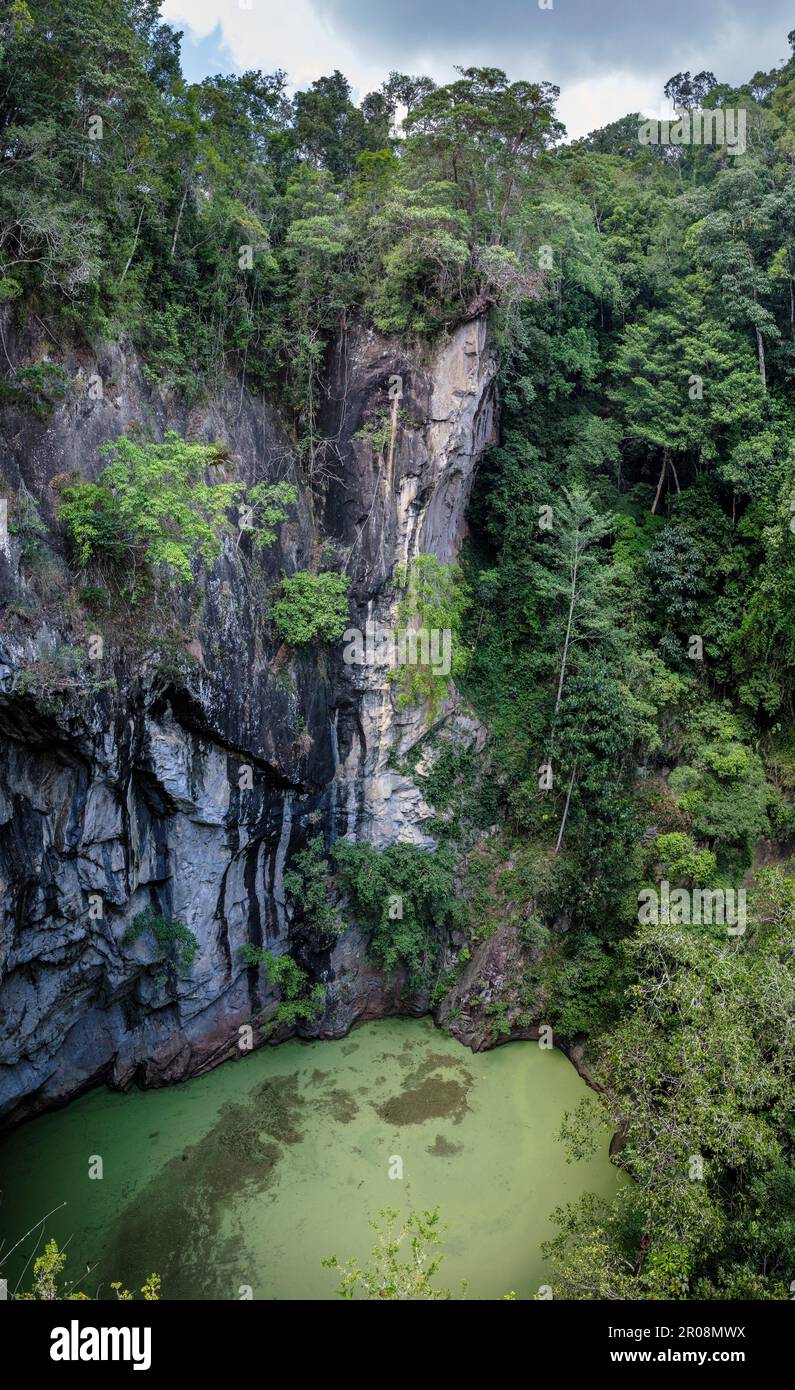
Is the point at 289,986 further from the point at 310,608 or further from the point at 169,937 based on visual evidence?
the point at 310,608

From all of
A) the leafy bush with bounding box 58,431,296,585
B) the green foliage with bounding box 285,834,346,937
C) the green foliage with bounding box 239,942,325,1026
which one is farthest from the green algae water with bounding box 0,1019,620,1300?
the leafy bush with bounding box 58,431,296,585

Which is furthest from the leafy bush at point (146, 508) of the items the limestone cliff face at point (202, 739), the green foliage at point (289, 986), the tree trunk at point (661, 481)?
the tree trunk at point (661, 481)

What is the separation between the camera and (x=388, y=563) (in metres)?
12.8

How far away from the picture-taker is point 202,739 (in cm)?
1085

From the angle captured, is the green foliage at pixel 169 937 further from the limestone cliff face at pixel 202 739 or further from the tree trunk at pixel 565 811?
the tree trunk at pixel 565 811

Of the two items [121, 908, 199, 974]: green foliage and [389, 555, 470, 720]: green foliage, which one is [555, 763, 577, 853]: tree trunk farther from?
[121, 908, 199, 974]: green foliage

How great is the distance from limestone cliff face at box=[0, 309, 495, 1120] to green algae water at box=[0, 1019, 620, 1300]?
0.72 meters

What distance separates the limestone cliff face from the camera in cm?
916

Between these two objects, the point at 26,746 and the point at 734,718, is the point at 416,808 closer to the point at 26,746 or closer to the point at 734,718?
the point at 734,718

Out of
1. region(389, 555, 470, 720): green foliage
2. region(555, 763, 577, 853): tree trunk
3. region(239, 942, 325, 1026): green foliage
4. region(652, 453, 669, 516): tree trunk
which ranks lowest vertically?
region(239, 942, 325, 1026): green foliage

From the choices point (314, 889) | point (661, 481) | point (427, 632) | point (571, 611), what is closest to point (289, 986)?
point (314, 889)

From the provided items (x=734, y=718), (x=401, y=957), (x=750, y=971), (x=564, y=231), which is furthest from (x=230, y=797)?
(x=564, y=231)

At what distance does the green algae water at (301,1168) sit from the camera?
9453 mm

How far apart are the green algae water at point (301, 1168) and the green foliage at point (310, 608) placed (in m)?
6.55
